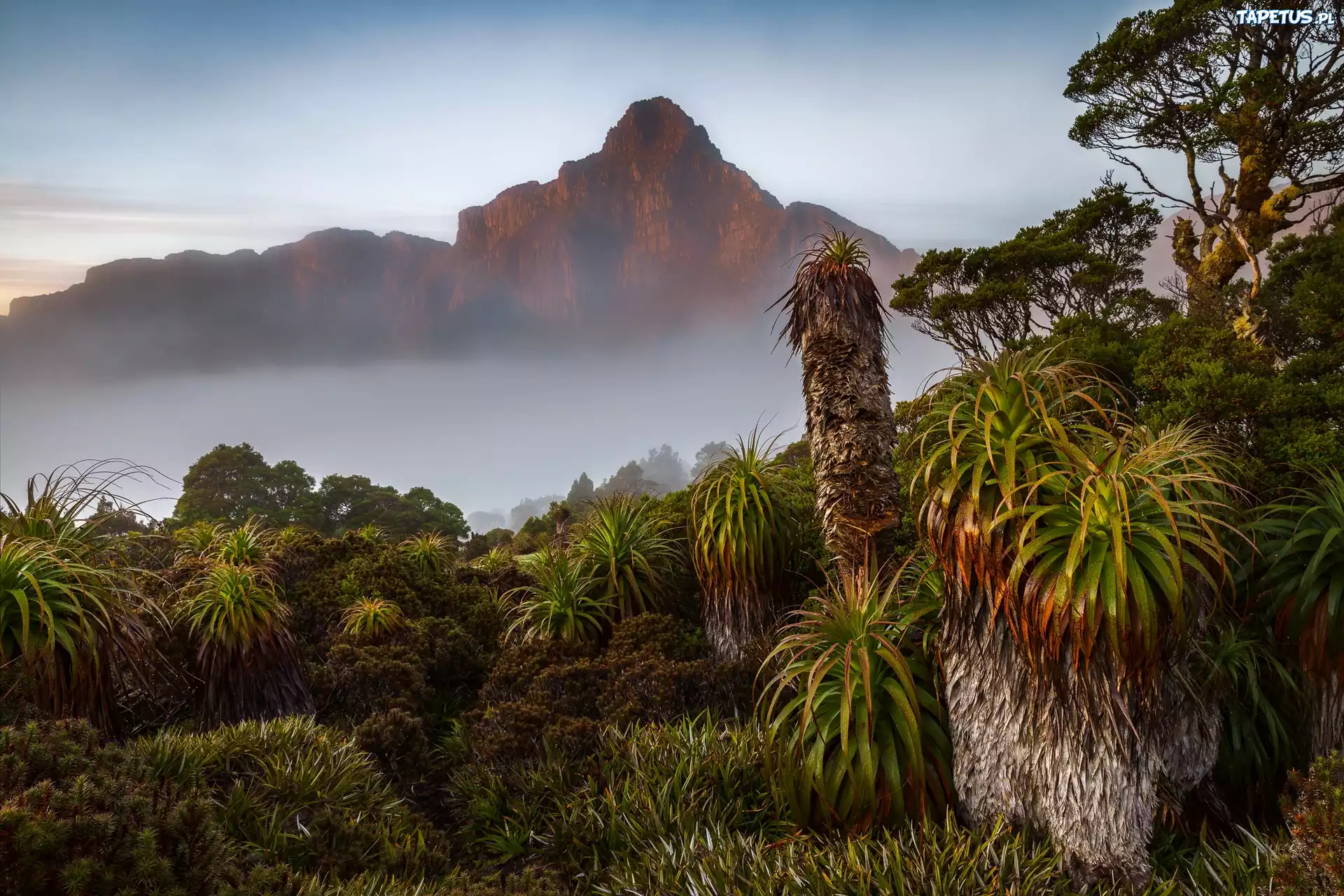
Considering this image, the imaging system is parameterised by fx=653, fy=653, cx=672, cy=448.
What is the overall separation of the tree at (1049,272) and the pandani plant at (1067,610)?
11.9 metres

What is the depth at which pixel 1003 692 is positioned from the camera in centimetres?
344

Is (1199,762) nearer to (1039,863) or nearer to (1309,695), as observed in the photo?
(1309,695)

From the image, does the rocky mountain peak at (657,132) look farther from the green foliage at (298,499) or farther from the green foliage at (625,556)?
the green foliage at (625,556)

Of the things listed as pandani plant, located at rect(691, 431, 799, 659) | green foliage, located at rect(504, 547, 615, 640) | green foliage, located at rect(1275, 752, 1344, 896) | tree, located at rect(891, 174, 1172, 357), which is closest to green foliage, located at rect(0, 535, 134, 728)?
green foliage, located at rect(504, 547, 615, 640)

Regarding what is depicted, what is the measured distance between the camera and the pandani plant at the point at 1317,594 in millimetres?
3475

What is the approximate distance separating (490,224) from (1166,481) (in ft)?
614

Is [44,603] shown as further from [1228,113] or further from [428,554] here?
[1228,113]

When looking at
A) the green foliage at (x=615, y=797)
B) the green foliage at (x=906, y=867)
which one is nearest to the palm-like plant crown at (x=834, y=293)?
the green foliage at (x=615, y=797)

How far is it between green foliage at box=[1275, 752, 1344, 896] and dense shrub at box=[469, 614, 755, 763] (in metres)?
3.58

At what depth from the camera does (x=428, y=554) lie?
1039cm

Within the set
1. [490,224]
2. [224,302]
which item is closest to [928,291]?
[490,224]

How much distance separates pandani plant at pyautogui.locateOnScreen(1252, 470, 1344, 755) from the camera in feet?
11.4

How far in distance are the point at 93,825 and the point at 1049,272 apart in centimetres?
1769

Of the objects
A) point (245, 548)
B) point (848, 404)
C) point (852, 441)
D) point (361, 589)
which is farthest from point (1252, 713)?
point (245, 548)
